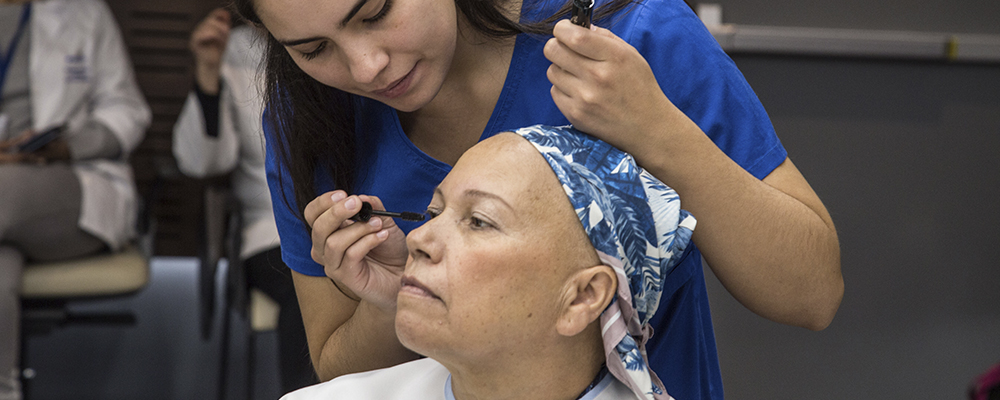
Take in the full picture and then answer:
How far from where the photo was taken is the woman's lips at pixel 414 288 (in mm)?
954

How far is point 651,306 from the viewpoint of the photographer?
1.02 meters

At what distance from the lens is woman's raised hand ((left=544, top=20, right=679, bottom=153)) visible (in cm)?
85

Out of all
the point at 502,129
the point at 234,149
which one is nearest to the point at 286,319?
the point at 234,149

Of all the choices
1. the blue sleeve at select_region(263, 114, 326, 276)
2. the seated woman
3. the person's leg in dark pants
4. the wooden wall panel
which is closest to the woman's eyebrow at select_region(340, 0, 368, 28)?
Result: the seated woman

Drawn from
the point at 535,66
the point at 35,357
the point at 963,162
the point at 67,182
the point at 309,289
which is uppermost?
the point at 535,66

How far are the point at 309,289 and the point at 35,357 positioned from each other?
9.19ft

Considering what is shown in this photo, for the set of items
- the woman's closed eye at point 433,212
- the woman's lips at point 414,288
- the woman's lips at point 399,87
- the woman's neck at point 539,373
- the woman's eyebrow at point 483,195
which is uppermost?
the woman's lips at point 399,87

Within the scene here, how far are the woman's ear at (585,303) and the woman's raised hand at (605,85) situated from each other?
0.53 feet

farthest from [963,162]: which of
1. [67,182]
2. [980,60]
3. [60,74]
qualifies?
[60,74]

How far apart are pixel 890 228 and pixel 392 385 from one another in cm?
178

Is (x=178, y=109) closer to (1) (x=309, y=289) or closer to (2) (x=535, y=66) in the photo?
(1) (x=309, y=289)

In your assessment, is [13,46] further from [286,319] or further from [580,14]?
[580,14]

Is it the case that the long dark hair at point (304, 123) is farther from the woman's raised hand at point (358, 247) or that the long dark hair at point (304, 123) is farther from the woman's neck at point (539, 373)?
the woman's neck at point (539, 373)

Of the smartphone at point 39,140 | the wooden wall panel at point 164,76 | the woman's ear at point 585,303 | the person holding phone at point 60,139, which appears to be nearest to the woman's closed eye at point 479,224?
the woman's ear at point 585,303
